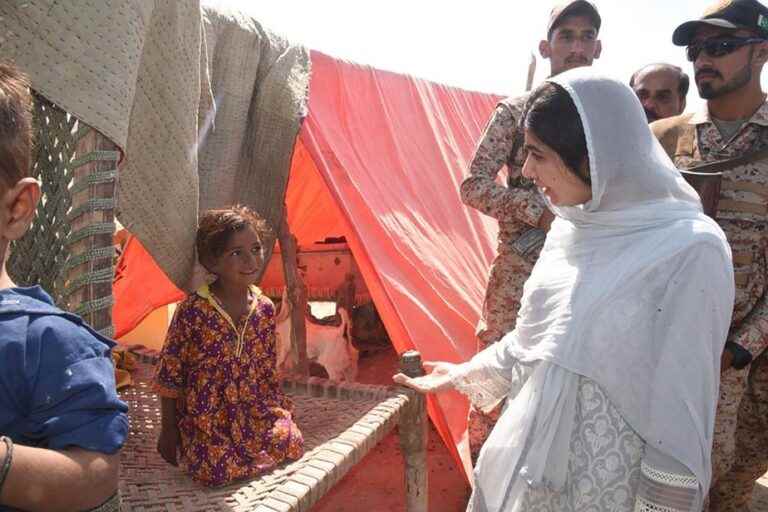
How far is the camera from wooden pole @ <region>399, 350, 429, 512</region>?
237cm

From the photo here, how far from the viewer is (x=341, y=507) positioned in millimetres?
2967

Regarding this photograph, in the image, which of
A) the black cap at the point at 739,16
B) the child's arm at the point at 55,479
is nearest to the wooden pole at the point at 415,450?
the child's arm at the point at 55,479

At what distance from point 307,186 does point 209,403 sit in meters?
3.34

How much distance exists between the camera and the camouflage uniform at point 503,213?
226 centimetres

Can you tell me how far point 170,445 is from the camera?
1.89 m

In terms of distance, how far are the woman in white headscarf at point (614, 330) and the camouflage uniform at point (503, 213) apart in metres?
0.87

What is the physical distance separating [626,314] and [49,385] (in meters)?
1.10

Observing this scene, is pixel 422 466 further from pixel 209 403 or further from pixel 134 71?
pixel 134 71

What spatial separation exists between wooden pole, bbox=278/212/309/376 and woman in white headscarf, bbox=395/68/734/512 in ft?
6.17

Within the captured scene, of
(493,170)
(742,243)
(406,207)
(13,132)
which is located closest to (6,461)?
(13,132)

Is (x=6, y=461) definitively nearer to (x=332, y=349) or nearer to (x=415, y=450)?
(x=415, y=450)

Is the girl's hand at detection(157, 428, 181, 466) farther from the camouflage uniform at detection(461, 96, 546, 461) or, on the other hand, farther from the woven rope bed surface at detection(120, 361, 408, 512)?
the camouflage uniform at detection(461, 96, 546, 461)

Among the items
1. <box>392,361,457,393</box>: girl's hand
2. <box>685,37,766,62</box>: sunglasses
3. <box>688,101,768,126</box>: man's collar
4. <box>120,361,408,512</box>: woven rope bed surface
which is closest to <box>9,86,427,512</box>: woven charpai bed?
<box>120,361,408,512</box>: woven rope bed surface

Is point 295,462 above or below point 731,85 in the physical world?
below
